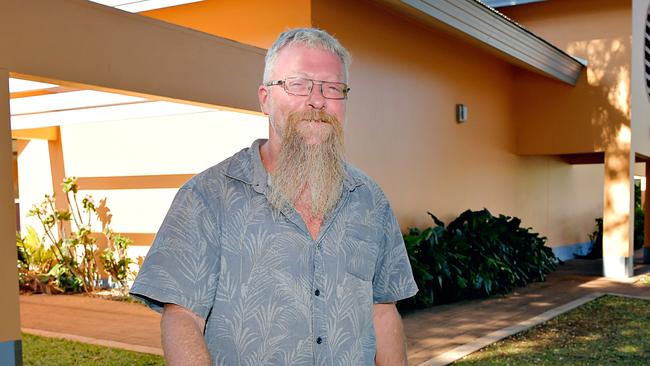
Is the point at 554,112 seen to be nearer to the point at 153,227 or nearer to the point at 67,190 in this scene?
the point at 153,227

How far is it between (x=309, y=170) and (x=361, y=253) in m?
0.28

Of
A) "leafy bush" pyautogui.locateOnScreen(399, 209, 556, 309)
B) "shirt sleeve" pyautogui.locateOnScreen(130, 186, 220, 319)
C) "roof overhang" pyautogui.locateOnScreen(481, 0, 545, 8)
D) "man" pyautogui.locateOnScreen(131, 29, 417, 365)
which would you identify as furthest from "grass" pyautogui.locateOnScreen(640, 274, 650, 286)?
"shirt sleeve" pyautogui.locateOnScreen(130, 186, 220, 319)

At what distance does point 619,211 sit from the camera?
458 inches

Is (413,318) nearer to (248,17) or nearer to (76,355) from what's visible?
(76,355)

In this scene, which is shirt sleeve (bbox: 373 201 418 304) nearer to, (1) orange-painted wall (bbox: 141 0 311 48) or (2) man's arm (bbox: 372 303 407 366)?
(2) man's arm (bbox: 372 303 407 366)

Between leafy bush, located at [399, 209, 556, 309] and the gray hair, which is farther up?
the gray hair

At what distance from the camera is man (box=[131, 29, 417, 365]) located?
1.73 meters

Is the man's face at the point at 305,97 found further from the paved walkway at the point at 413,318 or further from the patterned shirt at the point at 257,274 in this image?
the paved walkway at the point at 413,318

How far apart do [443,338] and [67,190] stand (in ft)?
18.5

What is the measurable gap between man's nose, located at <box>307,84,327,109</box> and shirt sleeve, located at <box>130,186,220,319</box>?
0.40 meters

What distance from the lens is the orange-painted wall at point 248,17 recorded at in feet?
23.9

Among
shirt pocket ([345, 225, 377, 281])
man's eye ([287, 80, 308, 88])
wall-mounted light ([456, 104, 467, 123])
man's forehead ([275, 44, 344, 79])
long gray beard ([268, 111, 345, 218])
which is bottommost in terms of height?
shirt pocket ([345, 225, 377, 281])

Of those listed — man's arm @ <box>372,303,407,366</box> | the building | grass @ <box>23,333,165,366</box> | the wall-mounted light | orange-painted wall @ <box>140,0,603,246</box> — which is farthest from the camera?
the wall-mounted light

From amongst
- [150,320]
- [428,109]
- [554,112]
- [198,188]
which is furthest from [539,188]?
[198,188]
